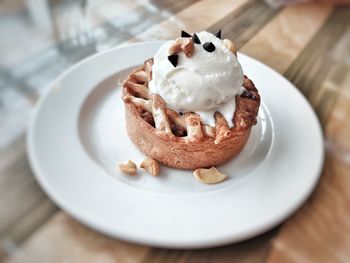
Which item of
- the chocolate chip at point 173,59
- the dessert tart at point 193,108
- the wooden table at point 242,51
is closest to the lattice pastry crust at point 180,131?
the dessert tart at point 193,108

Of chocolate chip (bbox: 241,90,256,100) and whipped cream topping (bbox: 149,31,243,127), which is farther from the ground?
whipped cream topping (bbox: 149,31,243,127)

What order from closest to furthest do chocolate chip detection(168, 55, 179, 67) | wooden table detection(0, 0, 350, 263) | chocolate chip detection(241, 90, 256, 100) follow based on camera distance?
1. wooden table detection(0, 0, 350, 263)
2. chocolate chip detection(168, 55, 179, 67)
3. chocolate chip detection(241, 90, 256, 100)

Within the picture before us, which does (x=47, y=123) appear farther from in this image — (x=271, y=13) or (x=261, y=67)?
(x=271, y=13)

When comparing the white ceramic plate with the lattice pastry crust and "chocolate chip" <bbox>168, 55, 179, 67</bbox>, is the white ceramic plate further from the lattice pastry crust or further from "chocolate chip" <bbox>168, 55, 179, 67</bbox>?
"chocolate chip" <bbox>168, 55, 179, 67</bbox>

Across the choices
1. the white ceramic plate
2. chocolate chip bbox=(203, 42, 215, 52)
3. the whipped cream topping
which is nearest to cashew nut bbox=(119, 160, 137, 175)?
the white ceramic plate

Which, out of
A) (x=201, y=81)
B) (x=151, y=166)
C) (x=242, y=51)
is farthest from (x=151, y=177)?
(x=242, y=51)

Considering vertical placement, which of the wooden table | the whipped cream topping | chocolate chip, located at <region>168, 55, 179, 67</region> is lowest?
the wooden table

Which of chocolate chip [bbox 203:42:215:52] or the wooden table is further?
chocolate chip [bbox 203:42:215:52]

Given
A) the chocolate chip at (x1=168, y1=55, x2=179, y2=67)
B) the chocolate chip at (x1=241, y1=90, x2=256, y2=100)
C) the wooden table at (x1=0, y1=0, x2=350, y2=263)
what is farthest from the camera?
the chocolate chip at (x1=241, y1=90, x2=256, y2=100)
